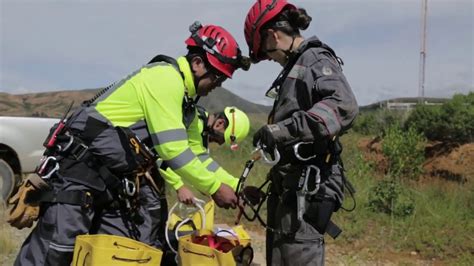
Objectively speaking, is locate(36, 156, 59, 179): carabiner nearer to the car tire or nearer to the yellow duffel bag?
the yellow duffel bag

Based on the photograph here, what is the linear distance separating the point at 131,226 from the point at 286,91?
157 centimetres

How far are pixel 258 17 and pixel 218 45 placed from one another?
487 mm

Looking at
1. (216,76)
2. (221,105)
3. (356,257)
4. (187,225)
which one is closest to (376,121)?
(221,105)

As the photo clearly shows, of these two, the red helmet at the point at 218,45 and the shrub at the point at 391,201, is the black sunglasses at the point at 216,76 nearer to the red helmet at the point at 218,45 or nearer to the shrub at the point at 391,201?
the red helmet at the point at 218,45

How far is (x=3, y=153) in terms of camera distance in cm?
826

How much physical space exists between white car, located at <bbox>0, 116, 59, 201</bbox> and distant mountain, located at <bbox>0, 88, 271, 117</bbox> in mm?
462

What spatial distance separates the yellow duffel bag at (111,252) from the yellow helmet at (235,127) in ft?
6.69

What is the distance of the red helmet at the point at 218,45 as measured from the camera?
3.65 meters

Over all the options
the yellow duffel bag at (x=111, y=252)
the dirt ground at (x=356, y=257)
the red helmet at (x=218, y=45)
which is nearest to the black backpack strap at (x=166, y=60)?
the red helmet at (x=218, y=45)

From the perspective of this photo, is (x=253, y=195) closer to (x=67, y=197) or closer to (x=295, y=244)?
(x=295, y=244)

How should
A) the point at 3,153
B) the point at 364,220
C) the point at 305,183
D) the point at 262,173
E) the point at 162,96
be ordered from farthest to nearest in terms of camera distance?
the point at 262,173 < the point at 3,153 < the point at 364,220 < the point at 162,96 < the point at 305,183

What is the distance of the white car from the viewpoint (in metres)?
7.99

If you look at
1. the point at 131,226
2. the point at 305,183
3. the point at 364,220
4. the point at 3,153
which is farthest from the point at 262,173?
the point at 305,183

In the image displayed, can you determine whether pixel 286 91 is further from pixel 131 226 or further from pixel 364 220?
pixel 364 220
